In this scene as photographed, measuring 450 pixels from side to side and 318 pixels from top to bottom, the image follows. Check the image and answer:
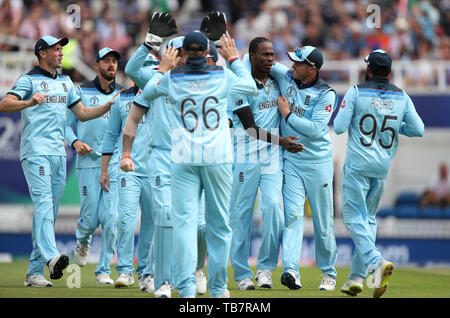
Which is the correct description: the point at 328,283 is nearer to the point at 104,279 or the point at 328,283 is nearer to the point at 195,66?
the point at 104,279

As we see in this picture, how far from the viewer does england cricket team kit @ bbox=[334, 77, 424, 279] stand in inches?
382

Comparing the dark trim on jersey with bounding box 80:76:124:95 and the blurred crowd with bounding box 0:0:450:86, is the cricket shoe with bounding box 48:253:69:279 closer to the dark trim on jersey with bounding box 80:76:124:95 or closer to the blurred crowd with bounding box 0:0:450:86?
the dark trim on jersey with bounding box 80:76:124:95

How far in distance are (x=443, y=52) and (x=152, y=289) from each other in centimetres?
1551

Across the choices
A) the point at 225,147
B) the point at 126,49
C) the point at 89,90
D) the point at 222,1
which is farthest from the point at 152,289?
the point at 222,1

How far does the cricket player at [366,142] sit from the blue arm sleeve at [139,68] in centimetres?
223

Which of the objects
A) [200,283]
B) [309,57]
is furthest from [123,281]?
[309,57]

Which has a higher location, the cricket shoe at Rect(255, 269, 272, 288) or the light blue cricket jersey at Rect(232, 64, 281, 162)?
the light blue cricket jersey at Rect(232, 64, 281, 162)

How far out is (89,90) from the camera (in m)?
11.9

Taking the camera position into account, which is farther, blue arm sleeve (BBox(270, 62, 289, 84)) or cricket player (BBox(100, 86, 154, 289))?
blue arm sleeve (BBox(270, 62, 289, 84))

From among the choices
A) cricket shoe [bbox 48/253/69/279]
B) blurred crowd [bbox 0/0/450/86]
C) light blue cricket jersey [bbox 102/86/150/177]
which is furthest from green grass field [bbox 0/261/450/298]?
blurred crowd [bbox 0/0/450/86]

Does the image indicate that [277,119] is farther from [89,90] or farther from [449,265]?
[449,265]

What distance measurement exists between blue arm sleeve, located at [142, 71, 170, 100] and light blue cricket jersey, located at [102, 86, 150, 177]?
1.88 m

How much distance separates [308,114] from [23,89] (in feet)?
11.6

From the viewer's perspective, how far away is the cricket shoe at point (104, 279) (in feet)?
35.9
